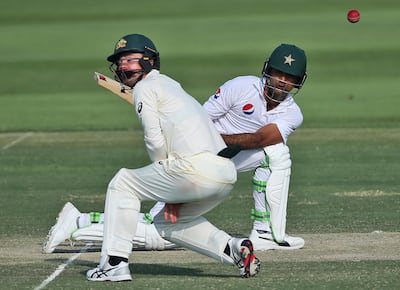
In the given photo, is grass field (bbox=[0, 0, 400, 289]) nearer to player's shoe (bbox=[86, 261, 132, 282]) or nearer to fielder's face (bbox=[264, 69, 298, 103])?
player's shoe (bbox=[86, 261, 132, 282])

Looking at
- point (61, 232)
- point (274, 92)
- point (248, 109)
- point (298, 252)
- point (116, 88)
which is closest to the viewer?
point (116, 88)

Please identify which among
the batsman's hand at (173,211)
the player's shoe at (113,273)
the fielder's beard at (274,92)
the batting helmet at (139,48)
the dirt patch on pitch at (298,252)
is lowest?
the dirt patch on pitch at (298,252)

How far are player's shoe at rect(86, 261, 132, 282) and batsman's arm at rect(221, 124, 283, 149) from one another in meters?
1.91

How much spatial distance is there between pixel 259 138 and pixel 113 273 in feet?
6.92

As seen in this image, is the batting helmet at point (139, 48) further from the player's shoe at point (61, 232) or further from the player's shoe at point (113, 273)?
the player's shoe at point (61, 232)

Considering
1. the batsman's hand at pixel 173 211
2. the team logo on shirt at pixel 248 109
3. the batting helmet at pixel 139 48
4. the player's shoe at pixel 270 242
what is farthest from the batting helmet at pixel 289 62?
the batsman's hand at pixel 173 211

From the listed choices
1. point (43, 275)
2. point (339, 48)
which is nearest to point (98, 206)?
point (43, 275)

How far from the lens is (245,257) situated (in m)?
7.26

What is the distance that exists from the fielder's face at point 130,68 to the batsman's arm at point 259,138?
5.07 ft

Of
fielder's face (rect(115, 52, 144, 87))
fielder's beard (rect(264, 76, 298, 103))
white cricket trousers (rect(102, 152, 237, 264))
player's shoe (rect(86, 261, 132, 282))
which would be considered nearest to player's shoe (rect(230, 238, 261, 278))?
white cricket trousers (rect(102, 152, 237, 264))

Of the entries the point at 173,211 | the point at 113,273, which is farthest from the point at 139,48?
the point at 113,273

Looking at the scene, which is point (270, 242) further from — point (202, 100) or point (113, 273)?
point (202, 100)

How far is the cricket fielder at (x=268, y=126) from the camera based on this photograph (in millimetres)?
8773

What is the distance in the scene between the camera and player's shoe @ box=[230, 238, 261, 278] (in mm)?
7227
